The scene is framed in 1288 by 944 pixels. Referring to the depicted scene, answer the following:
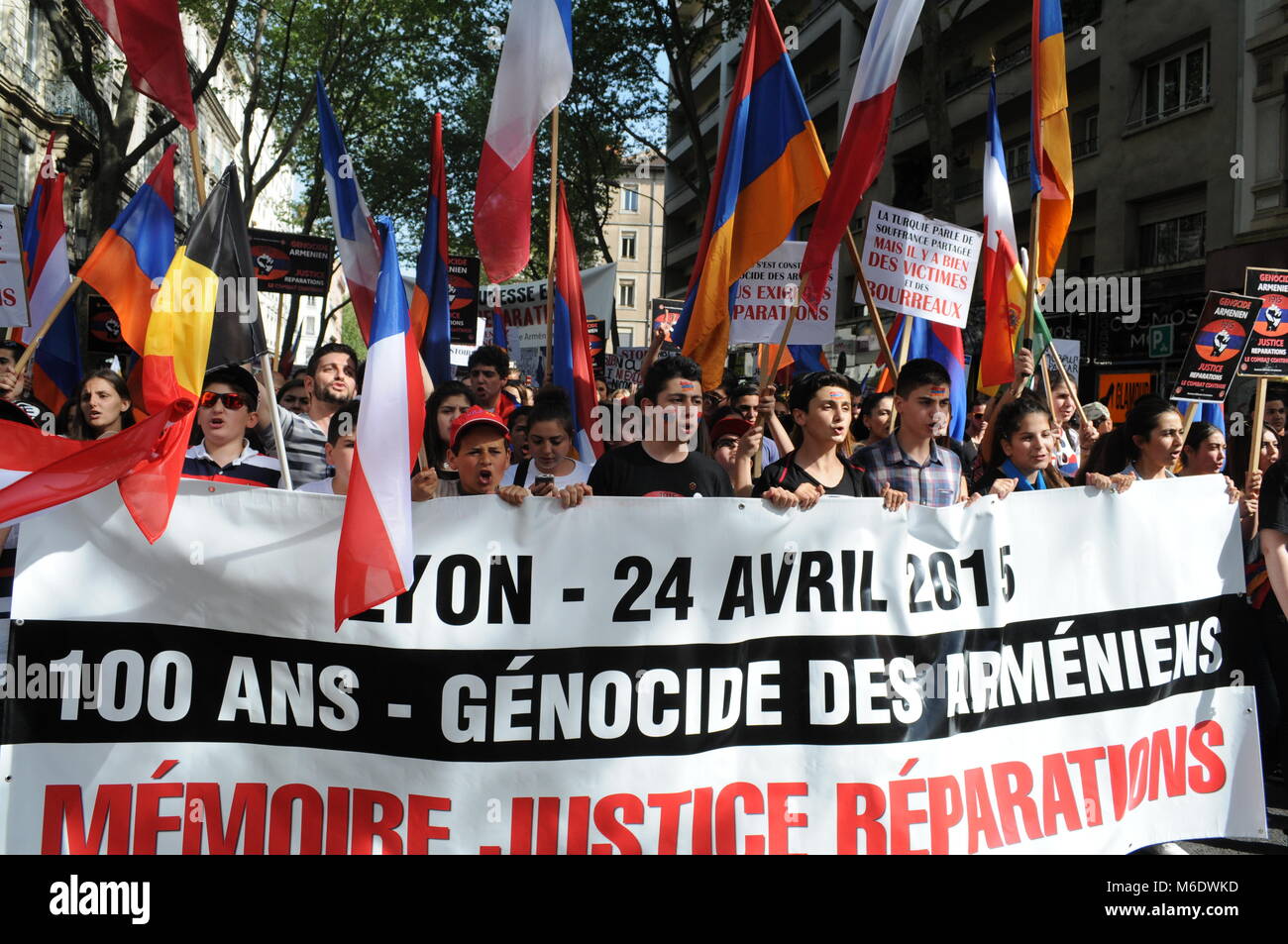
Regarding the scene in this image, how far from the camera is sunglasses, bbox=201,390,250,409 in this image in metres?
4.42

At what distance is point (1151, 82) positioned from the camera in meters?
21.6

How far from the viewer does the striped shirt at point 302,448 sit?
5.38 metres

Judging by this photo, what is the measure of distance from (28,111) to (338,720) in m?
27.9

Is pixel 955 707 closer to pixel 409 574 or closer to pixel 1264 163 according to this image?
pixel 409 574

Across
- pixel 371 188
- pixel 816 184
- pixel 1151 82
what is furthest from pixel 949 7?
pixel 816 184

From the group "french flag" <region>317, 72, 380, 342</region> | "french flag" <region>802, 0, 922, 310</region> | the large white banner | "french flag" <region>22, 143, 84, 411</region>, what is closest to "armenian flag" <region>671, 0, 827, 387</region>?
"french flag" <region>802, 0, 922, 310</region>

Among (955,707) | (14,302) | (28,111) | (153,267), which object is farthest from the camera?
(28,111)

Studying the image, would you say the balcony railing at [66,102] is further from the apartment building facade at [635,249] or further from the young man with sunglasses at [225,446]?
the apartment building facade at [635,249]

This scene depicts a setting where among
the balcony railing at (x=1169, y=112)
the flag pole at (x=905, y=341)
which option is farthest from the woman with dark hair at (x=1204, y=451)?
the balcony railing at (x=1169, y=112)

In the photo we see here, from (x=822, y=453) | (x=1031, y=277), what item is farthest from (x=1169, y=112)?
(x=822, y=453)

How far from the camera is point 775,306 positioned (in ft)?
23.2

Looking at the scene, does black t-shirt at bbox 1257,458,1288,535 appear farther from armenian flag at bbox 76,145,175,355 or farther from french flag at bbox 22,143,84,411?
french flag at bbox 22,143,84,411

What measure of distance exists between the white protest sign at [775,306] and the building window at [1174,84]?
16015mm

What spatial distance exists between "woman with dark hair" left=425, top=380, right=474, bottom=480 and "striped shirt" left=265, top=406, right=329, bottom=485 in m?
0.81
